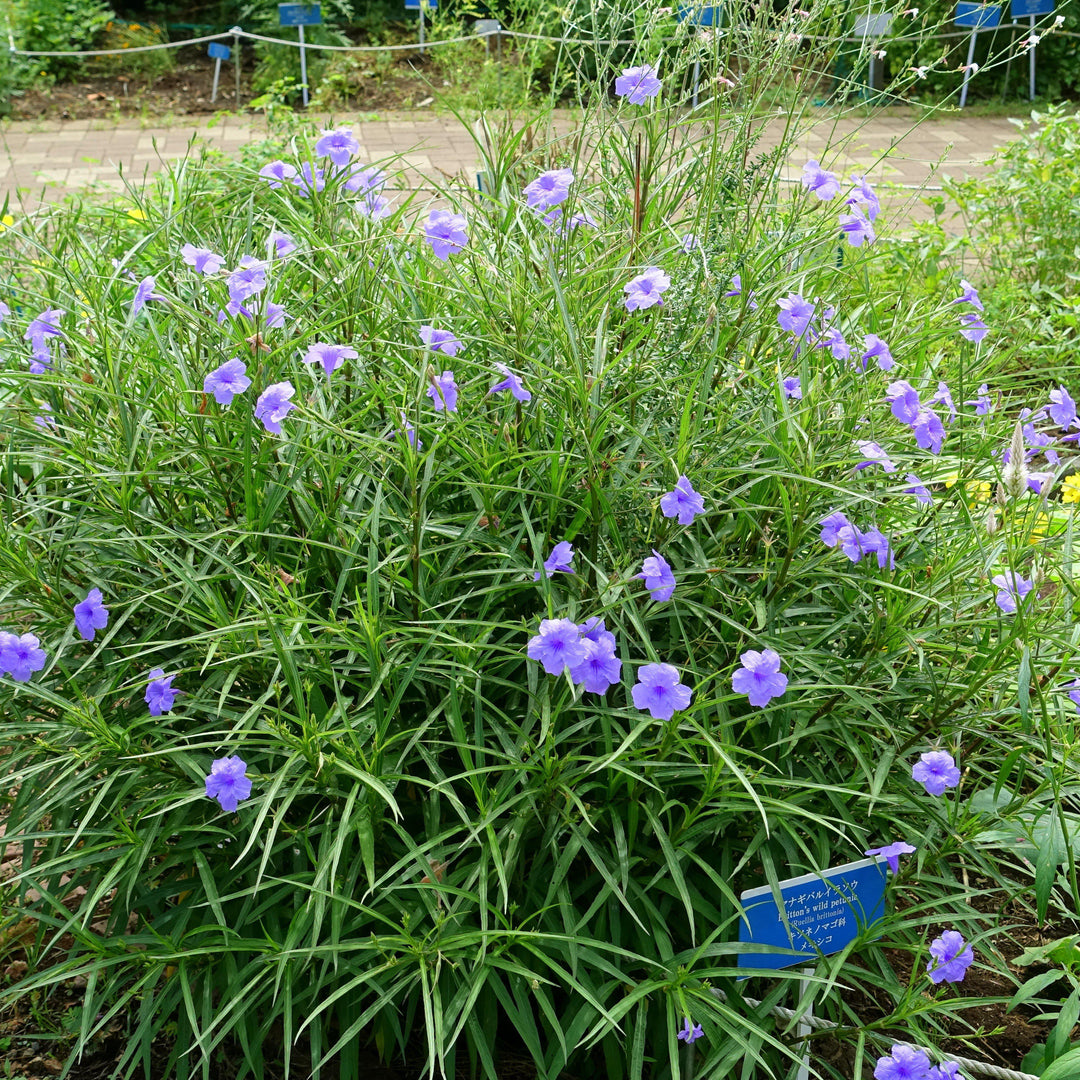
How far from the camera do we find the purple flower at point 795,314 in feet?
5.72

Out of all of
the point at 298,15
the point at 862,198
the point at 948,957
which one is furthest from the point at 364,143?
the point at 948,957

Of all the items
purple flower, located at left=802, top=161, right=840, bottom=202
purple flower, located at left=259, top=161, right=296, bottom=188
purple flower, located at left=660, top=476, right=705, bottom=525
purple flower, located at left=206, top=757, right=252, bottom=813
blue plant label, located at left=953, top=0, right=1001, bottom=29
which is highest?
blue plant label, located at left=953, top=0, right=1001, bottom=29

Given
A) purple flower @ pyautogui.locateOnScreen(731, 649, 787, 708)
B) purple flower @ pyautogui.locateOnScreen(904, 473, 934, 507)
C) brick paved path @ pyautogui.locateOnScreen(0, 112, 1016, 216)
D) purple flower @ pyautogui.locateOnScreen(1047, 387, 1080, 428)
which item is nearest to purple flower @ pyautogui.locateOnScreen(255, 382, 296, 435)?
purple flower @ pyautogui.locateOnScreen(731, 649, 787, 708)

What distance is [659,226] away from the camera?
2.01 meters

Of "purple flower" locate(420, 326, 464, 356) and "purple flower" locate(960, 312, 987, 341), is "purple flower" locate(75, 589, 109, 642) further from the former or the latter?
"purple flower" locate(960, 312, 987, 341)

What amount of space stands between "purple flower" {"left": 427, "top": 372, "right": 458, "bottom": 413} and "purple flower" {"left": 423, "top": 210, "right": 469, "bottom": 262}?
0.39m

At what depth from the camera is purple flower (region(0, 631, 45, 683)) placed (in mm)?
1519

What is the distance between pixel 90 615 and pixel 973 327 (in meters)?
1.47

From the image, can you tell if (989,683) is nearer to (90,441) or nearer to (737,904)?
(737,904)

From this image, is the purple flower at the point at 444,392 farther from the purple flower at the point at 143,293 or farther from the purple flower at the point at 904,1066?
the purple flower at the point at 904,1066

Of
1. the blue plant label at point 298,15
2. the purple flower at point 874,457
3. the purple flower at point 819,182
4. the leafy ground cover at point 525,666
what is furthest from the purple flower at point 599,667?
the blue plant label at point 298,15

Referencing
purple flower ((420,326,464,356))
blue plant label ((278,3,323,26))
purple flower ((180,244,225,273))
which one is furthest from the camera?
blue plant label ((278,3,323,26))

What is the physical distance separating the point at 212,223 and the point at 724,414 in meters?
1.25

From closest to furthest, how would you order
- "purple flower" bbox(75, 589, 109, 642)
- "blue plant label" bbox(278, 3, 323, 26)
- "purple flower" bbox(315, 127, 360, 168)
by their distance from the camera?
1. "purple flower" bbox(75, 589, 109, 642)
2. "purple flower" bbox(315, 127, 360, 168)
3. "blue plant label" bbox(278, 3, 323, 26)
